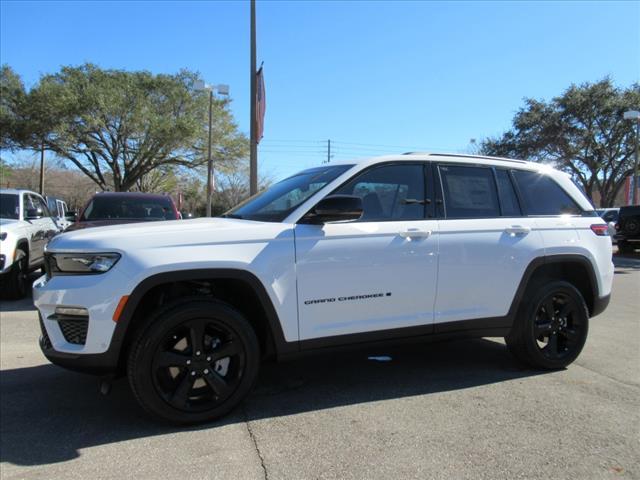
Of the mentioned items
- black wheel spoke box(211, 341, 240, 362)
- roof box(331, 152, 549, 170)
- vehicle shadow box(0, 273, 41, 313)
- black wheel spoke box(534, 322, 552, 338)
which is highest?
roof box(331, 152, 549, 170)

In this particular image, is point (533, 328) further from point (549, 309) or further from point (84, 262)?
point (84, 262)

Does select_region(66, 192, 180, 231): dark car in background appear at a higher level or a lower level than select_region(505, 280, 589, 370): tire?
higher

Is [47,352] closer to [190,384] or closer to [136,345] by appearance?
[136,345]

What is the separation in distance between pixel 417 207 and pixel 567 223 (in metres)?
1.54

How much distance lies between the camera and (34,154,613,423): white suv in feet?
10.8

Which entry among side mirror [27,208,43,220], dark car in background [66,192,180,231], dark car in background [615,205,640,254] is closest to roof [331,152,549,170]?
dark car in background [66,192,180,231]

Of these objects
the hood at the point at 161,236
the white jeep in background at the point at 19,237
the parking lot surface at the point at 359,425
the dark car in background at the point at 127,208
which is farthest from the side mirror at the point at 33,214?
the hood at the point at 161,236

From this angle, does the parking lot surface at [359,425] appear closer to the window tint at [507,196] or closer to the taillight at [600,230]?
the taillight at [600,230]

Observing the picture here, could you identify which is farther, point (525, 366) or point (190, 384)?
point (525, 366)

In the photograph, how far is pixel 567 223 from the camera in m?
4.69

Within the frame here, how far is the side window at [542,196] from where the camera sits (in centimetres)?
466

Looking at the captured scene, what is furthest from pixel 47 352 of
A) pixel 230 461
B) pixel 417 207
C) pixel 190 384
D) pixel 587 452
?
pixel 587 452

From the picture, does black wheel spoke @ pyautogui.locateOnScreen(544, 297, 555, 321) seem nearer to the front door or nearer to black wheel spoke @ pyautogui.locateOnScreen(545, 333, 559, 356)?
black wheel spoke @ pyautogui.locateOnScreen(545, 333, 559, 356)

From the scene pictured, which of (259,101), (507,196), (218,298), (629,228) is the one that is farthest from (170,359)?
(629,228)
